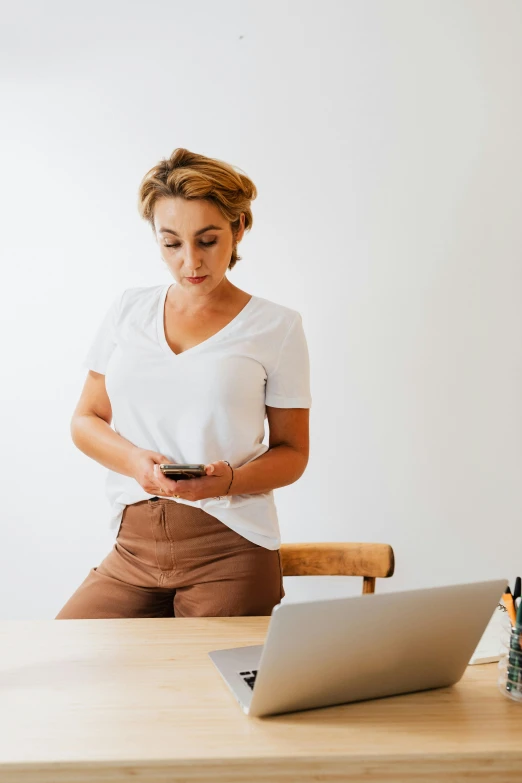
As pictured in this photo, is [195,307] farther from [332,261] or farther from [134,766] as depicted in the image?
[134,766]

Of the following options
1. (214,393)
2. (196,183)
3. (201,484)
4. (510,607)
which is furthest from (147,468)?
(510,607)

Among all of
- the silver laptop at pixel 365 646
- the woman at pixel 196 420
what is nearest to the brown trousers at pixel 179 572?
the woman at pixel 196 420

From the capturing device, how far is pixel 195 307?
1832 mm

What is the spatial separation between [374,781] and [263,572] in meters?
0.78

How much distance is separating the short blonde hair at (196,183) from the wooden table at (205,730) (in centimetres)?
99

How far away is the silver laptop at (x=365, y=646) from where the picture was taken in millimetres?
942

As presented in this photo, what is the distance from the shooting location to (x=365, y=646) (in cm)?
100

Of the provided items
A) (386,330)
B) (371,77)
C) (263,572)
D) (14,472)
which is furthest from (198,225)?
(14,472)

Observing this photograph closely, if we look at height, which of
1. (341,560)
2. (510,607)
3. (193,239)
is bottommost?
(341,560)

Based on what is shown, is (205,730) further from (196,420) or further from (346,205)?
(346,205)

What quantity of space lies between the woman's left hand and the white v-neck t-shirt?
8cm

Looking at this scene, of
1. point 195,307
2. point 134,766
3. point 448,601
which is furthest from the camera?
point 195,307

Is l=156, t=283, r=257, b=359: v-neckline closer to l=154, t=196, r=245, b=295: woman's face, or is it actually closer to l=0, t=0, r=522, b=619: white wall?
l=154, t=196, r=245, b=295: woman's face

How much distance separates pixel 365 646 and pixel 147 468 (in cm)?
73
